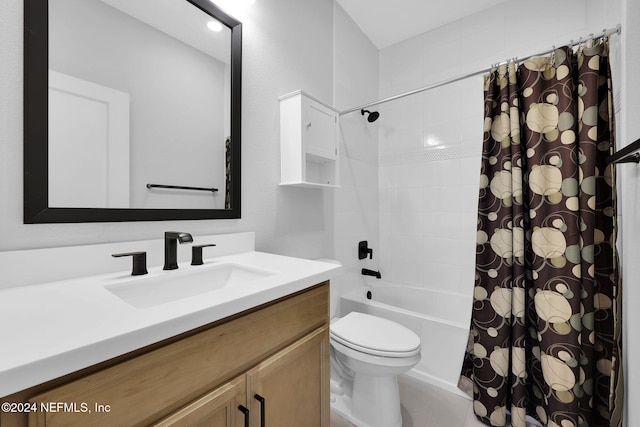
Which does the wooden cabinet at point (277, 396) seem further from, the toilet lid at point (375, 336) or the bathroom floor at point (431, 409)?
the bathroom floor at point (431, 409)

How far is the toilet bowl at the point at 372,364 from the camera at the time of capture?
126cm

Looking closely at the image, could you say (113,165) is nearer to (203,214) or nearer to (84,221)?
(84,221)

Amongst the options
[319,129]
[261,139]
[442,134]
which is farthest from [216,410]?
[442,134]

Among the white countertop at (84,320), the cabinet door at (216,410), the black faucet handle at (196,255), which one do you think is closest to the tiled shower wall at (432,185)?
the white countertop at (84,320)

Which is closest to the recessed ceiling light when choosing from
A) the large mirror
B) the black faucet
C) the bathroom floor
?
the large mirror

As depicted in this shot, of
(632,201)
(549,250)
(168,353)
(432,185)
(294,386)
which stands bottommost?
(294,386)

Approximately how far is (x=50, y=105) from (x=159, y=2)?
59cm

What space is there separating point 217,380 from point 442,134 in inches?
88.9

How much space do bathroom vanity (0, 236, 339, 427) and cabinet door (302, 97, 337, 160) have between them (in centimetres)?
81

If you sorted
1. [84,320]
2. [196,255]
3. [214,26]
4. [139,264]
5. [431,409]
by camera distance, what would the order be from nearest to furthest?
1. [84,320]
2. [139,264]
3. [196,255]
4. [214,26]
5. [431,409]

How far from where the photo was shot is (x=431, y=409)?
152 centimetres

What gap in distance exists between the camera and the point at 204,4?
3.88ft

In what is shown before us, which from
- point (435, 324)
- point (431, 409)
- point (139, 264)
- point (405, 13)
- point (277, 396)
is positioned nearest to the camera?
point (277, 396)

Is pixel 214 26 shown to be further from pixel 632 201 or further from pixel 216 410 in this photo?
pixel 632 201
